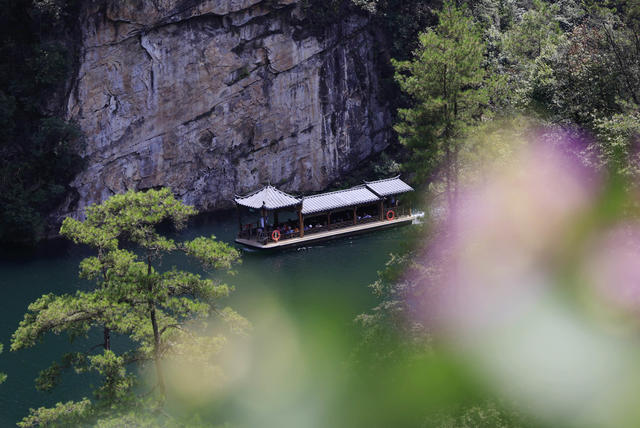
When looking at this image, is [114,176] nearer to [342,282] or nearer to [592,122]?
[342,282]

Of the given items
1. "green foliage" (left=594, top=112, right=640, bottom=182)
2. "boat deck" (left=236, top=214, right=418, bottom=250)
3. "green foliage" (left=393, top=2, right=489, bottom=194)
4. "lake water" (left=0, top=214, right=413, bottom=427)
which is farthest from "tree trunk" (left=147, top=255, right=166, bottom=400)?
"boat deck" (left=236, top=214, right=418, bottom=250)

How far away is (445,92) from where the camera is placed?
19.3 meters

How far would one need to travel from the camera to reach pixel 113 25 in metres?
36.4

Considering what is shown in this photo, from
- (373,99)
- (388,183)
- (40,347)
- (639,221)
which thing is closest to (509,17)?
(373,99)

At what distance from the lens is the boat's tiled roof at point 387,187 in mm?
36938

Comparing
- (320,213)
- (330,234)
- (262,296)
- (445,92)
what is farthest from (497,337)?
(320,213)

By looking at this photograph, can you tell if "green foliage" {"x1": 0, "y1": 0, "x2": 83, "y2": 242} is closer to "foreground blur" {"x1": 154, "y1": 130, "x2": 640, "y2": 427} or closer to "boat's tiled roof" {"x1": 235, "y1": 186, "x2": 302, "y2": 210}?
"boat's tiled roof" {"x1": 235, "y1": 186, "x2": 302, "y2": 210}

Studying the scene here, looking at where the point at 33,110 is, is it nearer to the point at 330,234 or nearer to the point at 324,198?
the point at 324,198

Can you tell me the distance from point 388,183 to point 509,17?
22.2 m

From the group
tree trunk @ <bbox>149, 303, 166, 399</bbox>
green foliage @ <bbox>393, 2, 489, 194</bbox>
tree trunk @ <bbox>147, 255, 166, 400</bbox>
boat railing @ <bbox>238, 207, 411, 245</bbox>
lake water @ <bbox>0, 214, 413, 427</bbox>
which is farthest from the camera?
boat railing @ <bbox>238, 207, 411, 245</bbox>

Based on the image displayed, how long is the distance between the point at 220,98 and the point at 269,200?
1086 cm

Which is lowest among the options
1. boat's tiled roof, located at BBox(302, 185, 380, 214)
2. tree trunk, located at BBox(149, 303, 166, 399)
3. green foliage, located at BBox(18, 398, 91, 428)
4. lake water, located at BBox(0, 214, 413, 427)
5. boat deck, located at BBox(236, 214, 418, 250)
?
lake water, located at BBox(0, 214, 413, 427)

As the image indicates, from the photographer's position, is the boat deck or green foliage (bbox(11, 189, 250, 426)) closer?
green foliage (bbox(11, 189, 250, 426))

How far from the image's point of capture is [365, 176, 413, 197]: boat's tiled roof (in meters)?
36.9
